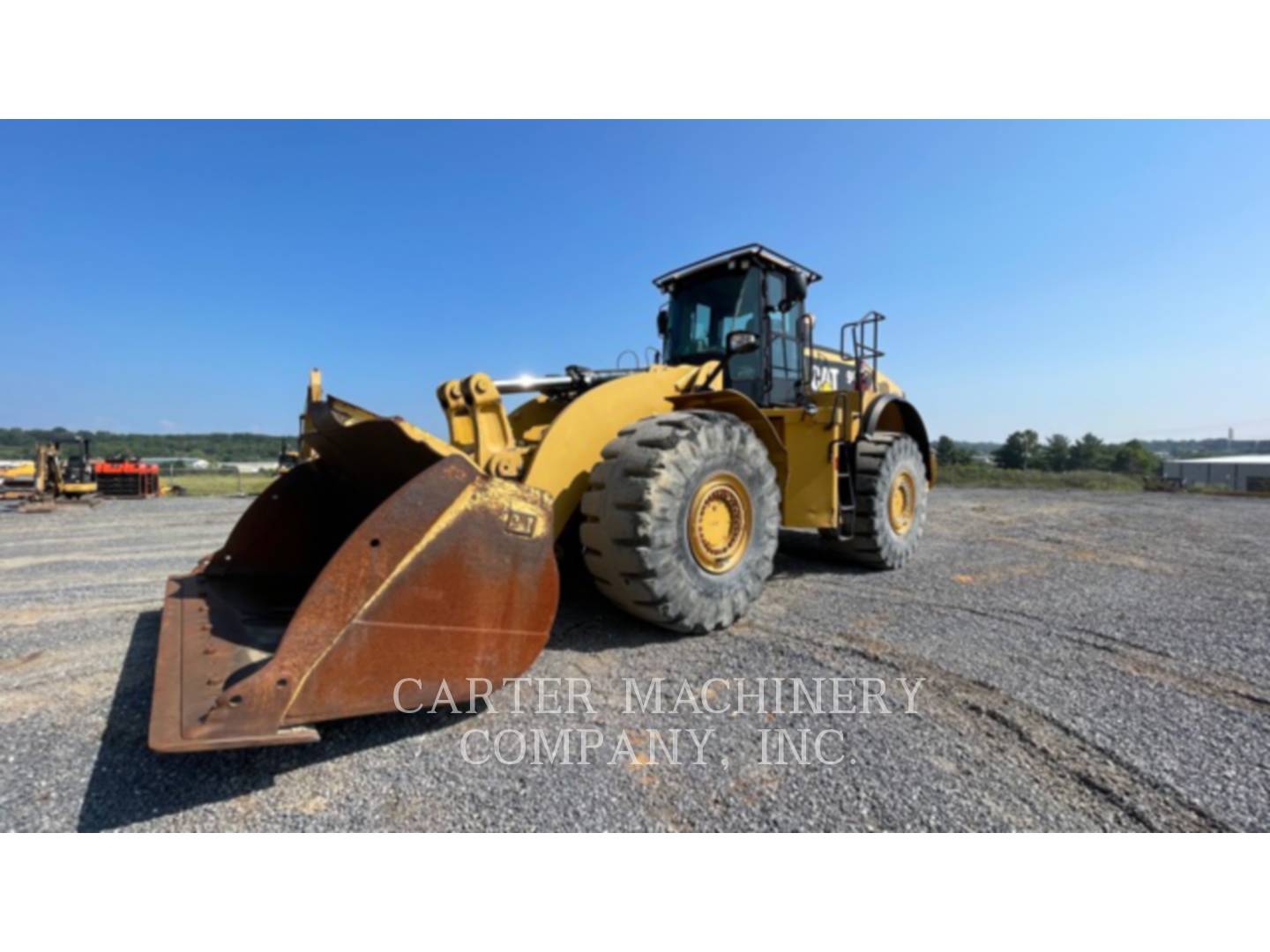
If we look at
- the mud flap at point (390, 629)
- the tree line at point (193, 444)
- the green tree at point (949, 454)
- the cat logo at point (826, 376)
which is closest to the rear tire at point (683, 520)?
the mud flap at point (390, 629)

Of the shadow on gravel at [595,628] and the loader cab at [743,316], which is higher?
the loader cab at [743,316]

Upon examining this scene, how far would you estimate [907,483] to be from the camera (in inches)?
257

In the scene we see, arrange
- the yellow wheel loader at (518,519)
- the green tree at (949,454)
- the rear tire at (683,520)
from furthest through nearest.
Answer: the green tree at (949,454) < the rear tire at (683,520) < the yellow wheel loader at (518,519)

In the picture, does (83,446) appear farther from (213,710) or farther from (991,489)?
(991,489)

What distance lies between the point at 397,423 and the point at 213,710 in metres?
1.45

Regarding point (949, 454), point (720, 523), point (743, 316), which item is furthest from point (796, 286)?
point (949, 454)

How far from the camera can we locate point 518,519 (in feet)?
8.63

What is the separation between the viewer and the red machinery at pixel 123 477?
2027 centimetres

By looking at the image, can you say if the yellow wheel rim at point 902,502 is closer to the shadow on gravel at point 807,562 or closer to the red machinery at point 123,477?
the shadow on gravel at point 807,562

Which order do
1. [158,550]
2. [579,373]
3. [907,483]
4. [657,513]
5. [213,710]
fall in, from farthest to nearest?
1. [158,550]
2. [907,483]
3. [579,373]
4. [657,513]
5. [213,710]

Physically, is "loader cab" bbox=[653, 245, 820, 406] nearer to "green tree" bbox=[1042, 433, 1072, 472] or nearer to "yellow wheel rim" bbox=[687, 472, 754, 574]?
"yellow wheel rim" bbox=[687, 472, 754, 574]

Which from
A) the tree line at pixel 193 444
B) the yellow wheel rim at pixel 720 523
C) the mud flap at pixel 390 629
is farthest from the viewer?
the tree line at pixel 193 444

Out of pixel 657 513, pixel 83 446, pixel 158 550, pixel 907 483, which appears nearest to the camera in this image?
pixel 657 513

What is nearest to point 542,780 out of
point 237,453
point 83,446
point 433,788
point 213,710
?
point 433,788
